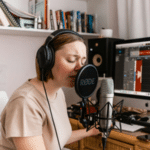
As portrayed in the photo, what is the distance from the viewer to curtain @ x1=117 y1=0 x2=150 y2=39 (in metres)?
1.74

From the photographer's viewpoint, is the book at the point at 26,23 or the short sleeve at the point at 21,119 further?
the book at the point at 26,23

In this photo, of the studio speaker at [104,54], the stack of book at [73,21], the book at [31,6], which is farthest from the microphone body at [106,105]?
the book at [31,6]

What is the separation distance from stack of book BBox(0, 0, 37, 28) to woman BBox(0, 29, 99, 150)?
0.87 meters

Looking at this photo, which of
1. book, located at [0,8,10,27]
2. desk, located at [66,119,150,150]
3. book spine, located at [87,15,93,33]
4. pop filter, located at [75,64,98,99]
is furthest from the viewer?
book spine, located at [87,15,93,33]

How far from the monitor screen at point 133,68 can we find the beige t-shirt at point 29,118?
69 centimetres

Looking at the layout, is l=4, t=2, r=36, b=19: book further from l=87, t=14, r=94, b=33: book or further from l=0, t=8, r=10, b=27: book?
l=87, t=14, r=94, b=33: book

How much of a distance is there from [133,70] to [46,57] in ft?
2.95

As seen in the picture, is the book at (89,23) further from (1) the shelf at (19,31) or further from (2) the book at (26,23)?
(2) the book at (26,23)

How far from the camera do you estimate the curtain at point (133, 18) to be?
1.74 m

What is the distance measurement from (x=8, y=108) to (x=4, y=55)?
3.70 ft

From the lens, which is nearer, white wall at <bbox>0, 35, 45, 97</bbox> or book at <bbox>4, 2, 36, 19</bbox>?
book at <bbox>4, 2, 36, 19</bbox>

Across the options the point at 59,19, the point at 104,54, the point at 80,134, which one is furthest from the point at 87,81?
the point at 59,19

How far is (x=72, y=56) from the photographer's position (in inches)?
31.3

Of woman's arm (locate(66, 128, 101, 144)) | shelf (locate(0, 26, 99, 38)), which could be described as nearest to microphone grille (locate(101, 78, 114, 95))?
woman's arm (locate(66, 128, 101, 144))
